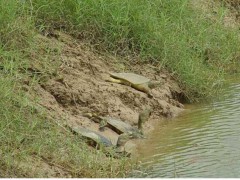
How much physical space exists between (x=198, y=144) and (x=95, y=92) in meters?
1.14

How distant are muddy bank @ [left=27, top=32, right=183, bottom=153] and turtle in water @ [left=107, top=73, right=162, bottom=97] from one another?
0.18 ft

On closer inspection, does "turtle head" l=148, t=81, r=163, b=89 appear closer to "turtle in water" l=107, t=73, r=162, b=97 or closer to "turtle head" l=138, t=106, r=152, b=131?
"turtle in water" l=107, t=73, r=162, b=97

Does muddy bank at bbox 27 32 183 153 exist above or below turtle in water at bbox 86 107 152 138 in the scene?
above

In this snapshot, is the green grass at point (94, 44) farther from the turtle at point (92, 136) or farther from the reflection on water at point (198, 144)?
the reflection on water at point (198, 144)

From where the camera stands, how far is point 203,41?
7.71 metres

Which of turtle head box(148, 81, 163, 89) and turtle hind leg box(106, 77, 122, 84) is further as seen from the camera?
turtle head box(148, 81, 163, 89)

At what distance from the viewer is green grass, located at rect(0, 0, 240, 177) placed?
4328mm

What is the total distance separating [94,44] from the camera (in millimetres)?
6605

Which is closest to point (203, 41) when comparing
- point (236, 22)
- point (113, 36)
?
point (113, 36)

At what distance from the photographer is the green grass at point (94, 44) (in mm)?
4328

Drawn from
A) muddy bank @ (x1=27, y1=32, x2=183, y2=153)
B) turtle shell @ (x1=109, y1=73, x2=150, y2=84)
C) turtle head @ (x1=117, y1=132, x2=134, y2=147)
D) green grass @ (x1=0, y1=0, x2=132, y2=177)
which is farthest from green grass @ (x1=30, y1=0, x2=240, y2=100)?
turtle head @ (x1=117, y1=132, x2=134, y2=147)

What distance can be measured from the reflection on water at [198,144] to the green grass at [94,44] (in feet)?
1.22

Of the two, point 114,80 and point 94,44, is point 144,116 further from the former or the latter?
point 94,44

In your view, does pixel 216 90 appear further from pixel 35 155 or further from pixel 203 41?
pixel 35 155
